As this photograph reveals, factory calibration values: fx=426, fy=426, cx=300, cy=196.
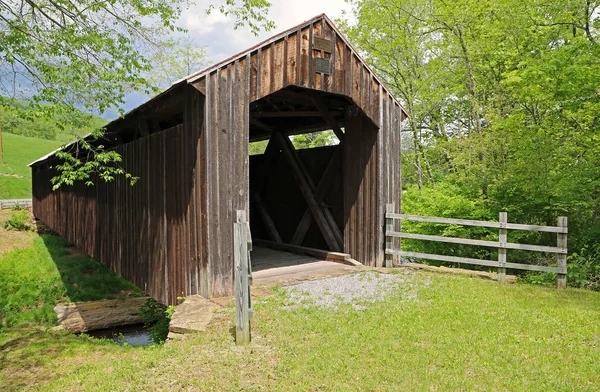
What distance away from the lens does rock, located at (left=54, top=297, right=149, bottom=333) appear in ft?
42.7

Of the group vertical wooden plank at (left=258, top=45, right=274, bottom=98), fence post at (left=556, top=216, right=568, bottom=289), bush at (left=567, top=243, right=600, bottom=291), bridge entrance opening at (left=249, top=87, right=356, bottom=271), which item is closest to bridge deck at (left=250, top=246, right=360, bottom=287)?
bridge entrance opening at (left=249, top=87, right=356, bottom=271)

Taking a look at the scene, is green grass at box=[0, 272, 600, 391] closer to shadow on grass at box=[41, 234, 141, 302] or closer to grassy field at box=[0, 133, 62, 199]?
shadow on grass at box=[41, 234, 141, 302]

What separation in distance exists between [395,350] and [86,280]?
14.2 metres

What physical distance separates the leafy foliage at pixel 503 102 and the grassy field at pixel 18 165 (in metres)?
26.6

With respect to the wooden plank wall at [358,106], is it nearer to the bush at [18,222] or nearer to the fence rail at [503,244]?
the fence rail at [503,244]

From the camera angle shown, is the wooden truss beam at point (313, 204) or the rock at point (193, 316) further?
the wooden truss beam at point (313, 204)

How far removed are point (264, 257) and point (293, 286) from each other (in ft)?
10.5

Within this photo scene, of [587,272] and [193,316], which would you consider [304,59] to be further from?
[587,272]

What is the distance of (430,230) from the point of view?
11766 millimetres

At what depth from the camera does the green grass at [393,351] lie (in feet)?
12.2

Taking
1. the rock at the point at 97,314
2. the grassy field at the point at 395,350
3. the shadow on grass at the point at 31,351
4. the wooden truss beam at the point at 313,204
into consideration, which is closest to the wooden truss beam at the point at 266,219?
the wooden truss beam at the point at 313,204

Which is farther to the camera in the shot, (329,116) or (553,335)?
(329,116)

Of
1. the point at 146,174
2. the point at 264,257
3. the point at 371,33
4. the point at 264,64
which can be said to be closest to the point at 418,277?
the point at 264,257

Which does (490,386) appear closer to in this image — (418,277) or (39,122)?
(418,277)
